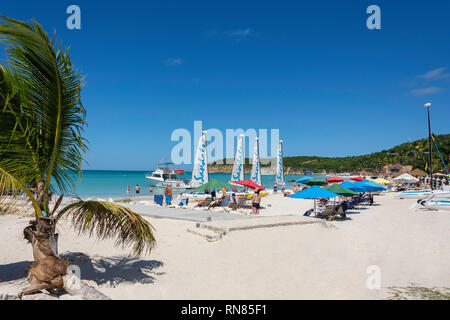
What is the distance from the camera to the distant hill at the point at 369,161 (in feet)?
245

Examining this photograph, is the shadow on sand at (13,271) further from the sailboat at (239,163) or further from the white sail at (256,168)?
the white sail at (256,168)

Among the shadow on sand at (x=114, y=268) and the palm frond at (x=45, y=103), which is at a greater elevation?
the palm frond at (x=45, y=103)

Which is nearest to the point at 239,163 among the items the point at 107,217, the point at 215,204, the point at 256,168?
the point at 256,168

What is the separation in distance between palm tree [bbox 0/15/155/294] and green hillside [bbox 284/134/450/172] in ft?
168

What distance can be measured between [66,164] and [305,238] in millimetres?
7041

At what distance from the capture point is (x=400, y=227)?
1186 centimetres

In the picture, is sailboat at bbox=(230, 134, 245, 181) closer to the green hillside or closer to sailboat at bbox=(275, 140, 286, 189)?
sailboat at bbox=(275, 140, 286, 189)

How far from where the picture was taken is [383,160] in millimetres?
107125

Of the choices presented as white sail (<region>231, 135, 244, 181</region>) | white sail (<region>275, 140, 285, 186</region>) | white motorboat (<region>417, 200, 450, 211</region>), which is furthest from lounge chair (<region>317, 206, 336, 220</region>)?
white sail (<region>275, 140, 285, 186</region>)

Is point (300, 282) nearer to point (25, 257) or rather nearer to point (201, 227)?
point (201, 227)

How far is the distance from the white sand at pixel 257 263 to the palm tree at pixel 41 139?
103 centimetres

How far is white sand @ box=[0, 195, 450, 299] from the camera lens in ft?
16.9

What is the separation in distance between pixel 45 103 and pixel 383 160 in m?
118

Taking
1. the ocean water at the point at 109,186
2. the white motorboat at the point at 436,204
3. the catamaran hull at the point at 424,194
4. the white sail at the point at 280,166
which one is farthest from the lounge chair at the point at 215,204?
the white sail at the point at 280,166
